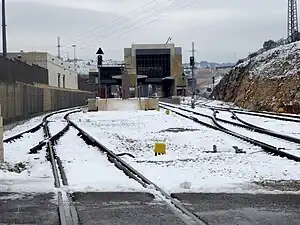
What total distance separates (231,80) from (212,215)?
260 feet

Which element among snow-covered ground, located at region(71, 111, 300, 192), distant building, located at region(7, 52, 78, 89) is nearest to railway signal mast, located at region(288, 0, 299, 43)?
distant building, located at region(7, 52, 78, 89)

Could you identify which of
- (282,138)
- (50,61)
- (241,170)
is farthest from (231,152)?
(50,61)

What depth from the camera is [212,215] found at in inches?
341

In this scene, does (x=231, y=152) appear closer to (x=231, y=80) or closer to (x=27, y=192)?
(x=27, y=192)

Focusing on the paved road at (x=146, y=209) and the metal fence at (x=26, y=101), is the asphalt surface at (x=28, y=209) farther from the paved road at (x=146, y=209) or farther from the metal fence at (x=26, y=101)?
the metal fence at (x=26, y=101)

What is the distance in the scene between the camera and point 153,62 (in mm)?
141000

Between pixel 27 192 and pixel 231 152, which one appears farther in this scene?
pixel 231 152

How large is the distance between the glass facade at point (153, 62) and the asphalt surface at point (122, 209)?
Answer: 13009cm

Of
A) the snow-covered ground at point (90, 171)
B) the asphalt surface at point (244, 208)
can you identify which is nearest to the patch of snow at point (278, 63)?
the snow-covered ground at point (90, 171)

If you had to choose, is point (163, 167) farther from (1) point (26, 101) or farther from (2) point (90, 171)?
(1) point (26, 101)

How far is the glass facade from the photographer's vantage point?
140 meters

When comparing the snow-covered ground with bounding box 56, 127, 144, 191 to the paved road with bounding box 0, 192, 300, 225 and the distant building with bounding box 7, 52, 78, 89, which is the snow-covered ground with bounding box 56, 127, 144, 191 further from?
the distant building with bounding box 7, 52, 78, 89

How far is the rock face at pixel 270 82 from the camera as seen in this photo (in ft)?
179

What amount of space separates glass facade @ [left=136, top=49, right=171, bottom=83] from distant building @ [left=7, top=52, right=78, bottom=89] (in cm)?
2172
